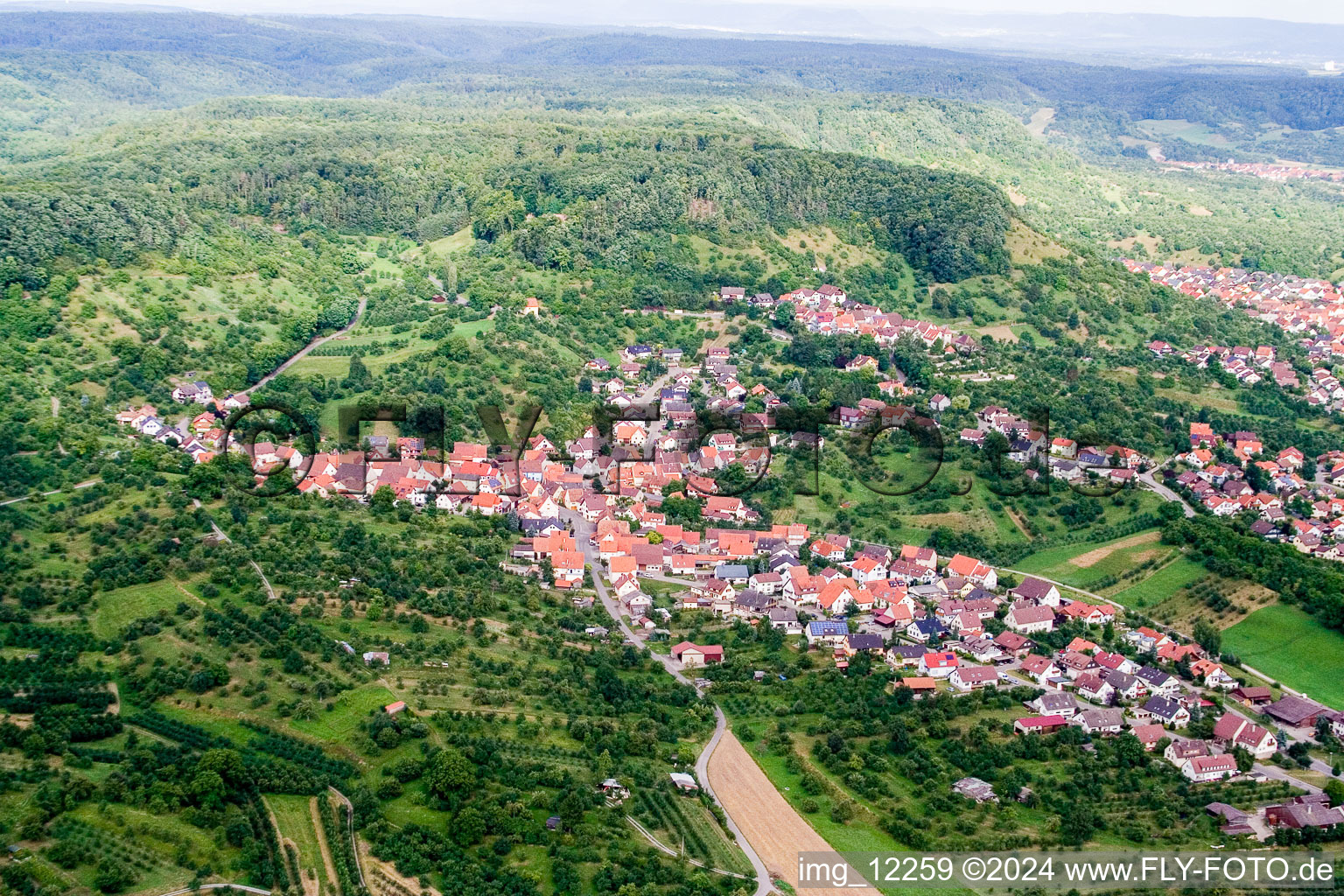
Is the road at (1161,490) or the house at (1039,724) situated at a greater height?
the road at (1161,490)

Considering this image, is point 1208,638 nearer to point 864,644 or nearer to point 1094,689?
point 1094,689

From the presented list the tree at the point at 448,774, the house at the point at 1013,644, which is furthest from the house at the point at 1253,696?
the tree at the point at 448,774

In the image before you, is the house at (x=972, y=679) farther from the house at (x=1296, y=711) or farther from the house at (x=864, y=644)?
the house at (x=1296, y=711)

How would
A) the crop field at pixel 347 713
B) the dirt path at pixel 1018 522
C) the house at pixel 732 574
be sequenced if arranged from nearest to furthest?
the crop field at pixel 347 713 < the house at pixel 732 574 < the dirt path at pixel 1018 522

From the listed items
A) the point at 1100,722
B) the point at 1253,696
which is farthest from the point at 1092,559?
the point at 1100,722

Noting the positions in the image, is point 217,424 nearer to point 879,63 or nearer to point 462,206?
point 462,206

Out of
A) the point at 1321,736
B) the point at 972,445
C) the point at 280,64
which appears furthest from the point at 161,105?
the point at 1321,736

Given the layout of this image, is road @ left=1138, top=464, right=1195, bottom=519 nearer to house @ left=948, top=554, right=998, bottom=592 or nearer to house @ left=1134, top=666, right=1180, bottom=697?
house @ left=948, top=554, right=998, bottom=592
